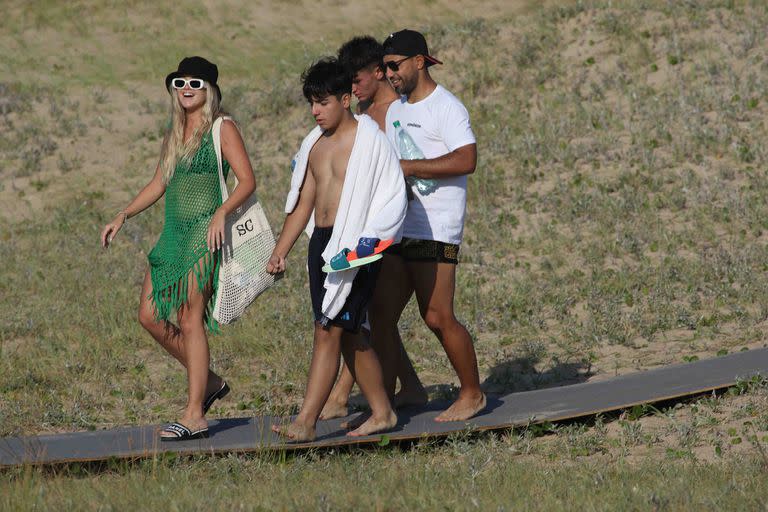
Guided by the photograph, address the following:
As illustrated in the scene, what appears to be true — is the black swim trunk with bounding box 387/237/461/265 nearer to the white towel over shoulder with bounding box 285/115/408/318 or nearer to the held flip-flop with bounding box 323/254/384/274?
the white towel over shoulder with bounding box 285/115/408/318

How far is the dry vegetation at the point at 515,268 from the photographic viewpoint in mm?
5598

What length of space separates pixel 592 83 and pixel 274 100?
5.10 meters

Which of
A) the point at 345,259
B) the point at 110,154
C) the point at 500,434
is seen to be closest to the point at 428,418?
the point at 500,434

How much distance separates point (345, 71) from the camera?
607cm

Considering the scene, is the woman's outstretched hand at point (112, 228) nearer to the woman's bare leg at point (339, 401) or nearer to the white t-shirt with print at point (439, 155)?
the white t-shirt with print at point (439, 155)

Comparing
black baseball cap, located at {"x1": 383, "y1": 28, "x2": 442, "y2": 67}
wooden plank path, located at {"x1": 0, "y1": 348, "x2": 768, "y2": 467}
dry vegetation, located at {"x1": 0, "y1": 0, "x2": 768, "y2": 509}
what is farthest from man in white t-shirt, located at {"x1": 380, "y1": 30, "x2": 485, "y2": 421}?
dry vegetation, located at {"x1": 0, "y1": 0, "x2": 768, "y2": 509}

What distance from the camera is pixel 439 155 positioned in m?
6.50

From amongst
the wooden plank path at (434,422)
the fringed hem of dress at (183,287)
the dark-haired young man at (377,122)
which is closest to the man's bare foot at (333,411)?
the dark-haired young man at (377,122)

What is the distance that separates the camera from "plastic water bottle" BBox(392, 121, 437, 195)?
6445 mm

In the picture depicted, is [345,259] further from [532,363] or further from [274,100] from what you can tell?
[274,100]

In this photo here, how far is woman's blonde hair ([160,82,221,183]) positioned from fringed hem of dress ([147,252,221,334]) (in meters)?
0.50

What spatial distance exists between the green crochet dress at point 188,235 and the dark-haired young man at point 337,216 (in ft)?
1.38

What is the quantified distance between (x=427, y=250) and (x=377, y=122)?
82cm

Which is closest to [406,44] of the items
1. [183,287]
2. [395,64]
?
[395,64]
